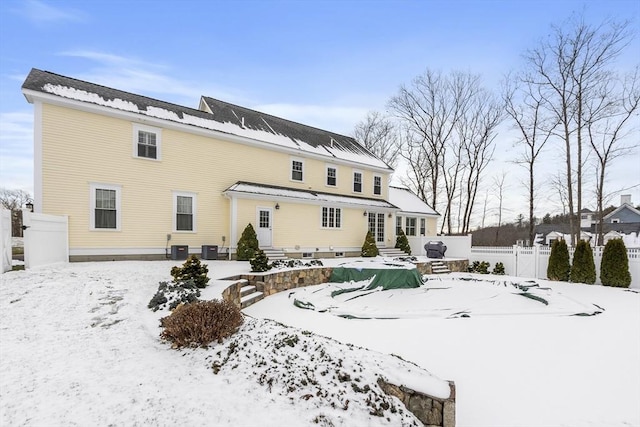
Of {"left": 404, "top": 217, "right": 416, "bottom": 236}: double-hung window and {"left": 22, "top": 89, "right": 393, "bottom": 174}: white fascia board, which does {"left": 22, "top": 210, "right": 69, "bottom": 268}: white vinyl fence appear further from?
{"left": 404, "top": 217, "right": 416, "bottom": 236}: double-hung window

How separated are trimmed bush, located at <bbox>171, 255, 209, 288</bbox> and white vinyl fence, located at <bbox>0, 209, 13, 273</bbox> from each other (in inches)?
131

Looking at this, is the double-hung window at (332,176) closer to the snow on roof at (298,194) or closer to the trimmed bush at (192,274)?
the snow on roof at (298,194)

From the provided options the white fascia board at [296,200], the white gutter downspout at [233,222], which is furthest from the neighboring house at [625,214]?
the white gutter downspout at [233,222]

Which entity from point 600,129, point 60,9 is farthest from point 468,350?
point 600,129

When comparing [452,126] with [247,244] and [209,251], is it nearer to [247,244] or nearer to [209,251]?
[247,244]

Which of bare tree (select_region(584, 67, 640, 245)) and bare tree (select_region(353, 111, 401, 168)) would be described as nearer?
bare tree (select_region(584, 67, 640, 245))

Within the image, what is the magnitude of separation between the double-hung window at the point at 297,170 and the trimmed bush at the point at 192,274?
922cm

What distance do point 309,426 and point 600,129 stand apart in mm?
23065

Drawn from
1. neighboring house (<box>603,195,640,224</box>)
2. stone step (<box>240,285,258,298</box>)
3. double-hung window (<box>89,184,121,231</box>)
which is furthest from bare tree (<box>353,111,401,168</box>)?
stone step (<box>240,285,258,298</box>)

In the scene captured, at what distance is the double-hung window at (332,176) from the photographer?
17.2m

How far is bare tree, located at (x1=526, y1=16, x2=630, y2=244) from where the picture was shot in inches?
645

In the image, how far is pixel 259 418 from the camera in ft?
8.72

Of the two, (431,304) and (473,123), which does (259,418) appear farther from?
(473,123)

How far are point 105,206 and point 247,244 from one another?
5.05 meters
